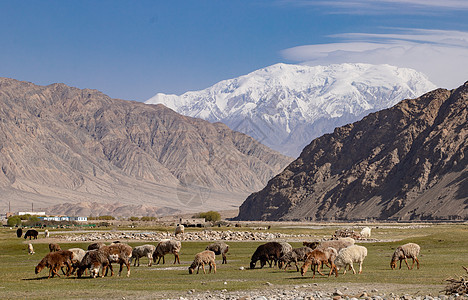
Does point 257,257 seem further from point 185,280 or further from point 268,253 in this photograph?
point 185,280

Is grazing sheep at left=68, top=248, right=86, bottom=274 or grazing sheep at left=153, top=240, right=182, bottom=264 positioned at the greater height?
grazing sheep at left=153, top=240, right=182, bottom=264

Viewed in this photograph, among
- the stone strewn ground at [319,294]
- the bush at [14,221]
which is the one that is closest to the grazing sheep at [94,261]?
the stone strewn ground at [319,294]

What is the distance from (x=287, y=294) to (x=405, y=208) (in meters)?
176

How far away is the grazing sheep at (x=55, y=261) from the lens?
37.1 meters

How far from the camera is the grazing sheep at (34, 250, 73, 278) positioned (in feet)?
122

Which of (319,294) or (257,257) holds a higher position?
(257,257)

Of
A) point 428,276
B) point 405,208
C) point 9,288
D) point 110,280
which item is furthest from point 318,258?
point 405,208

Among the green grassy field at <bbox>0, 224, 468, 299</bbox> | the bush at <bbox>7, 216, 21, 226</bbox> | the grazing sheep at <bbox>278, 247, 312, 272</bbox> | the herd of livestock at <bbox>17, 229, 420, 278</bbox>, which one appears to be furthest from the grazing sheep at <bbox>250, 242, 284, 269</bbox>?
the bush at <bbox>7, 216, 21, 226</bbox>

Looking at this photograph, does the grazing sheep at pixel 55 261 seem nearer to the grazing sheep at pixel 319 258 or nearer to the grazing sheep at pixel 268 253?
the grazing sheep at pixel 268 253

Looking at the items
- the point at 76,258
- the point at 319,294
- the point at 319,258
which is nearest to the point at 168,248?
the point at 76,258

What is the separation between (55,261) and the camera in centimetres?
3722

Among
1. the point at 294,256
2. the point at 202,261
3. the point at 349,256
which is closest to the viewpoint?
the point at 349,256

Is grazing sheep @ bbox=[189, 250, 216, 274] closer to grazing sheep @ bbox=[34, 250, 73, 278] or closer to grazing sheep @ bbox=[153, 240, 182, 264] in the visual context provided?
grazing sheep @ bbox=[34, 250, 73, 278]

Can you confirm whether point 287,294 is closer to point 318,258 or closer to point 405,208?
point 318,258
